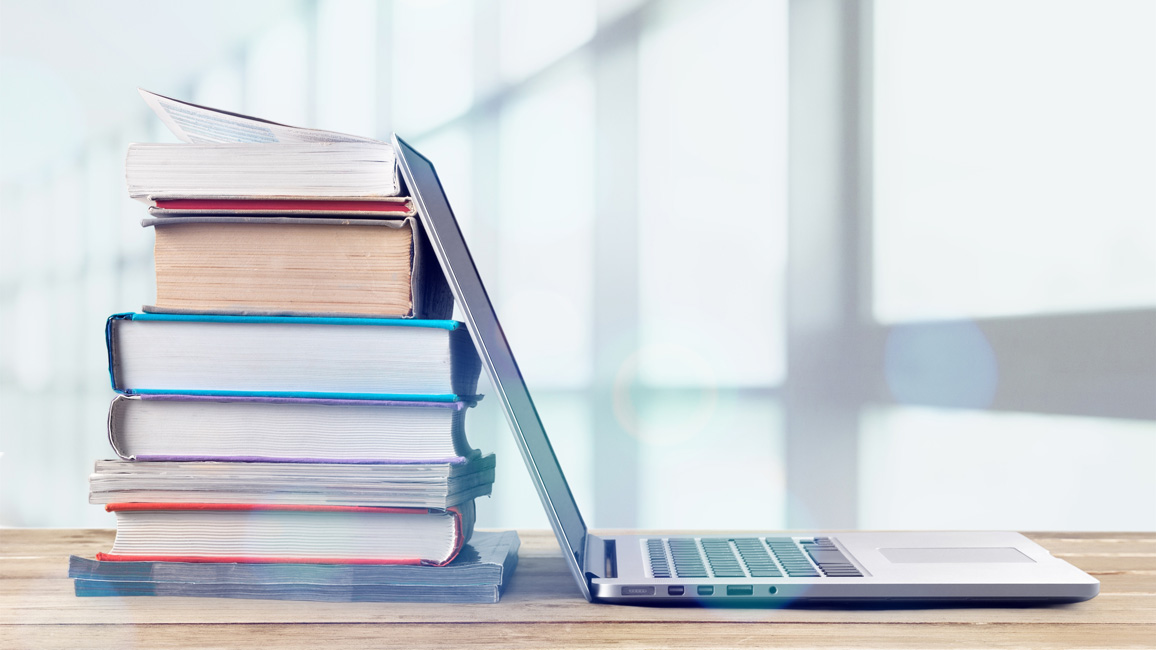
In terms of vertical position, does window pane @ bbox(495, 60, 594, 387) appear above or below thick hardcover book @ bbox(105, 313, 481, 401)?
above

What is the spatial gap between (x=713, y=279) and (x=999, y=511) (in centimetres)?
69

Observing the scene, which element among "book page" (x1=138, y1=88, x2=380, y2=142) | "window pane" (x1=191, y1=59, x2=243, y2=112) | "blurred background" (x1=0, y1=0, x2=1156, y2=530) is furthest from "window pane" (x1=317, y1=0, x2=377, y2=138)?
"book page" (x1=138, y1=88, x2=380, y2=142)

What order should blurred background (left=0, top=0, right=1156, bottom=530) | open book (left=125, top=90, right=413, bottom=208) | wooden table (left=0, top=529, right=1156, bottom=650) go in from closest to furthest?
1. wooden table (left=0, top=529, right=1156, bottom=650)
2. open book (left=125, top=90, right=413, bottom=208)
3. blurred background (left=0, top=0, right=1156, bottom=530)

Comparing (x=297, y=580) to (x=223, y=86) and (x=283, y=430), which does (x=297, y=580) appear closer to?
(x=283, y=430)

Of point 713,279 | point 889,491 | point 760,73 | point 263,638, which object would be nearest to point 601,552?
point 263,638

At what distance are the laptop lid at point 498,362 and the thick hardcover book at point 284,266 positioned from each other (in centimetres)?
3

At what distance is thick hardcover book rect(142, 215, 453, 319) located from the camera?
59 centimetres

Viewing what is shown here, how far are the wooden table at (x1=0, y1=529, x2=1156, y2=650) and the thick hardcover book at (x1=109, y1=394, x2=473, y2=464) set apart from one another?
0.12 metres

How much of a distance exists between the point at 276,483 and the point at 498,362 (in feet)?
0.68

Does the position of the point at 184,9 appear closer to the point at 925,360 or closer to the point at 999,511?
the point at 925,360

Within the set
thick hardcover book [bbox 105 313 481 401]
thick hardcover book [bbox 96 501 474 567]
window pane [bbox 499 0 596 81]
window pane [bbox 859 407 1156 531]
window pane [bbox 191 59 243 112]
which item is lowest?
window pane [bbox 859 407 1156 531]

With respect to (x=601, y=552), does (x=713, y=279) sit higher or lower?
higher

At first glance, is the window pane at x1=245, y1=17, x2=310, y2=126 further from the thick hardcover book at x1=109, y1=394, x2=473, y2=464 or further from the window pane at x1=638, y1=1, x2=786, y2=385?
the thick hardcover book at x1=109, y1=394, x2=473, y2=464

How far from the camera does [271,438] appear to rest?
58cm
